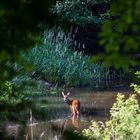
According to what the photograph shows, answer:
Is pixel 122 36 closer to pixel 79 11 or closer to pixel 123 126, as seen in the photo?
pixel 123 126

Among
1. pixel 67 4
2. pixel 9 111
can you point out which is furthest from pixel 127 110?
pixel 67 4

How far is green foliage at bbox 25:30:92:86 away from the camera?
12.7 m

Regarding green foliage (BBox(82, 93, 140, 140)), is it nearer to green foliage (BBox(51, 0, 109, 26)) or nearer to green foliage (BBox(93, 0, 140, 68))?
green foliage (BBox(93, 0, 140, 68))

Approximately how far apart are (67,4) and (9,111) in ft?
46.9

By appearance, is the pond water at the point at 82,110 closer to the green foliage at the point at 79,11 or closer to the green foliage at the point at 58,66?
the green foliage at the point at 58,66

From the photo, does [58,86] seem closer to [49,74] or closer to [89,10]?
[49,74]

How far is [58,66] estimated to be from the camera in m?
12.8

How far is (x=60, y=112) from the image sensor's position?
33.2ft

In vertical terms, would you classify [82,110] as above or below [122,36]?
below

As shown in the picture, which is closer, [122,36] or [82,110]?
[122,36]

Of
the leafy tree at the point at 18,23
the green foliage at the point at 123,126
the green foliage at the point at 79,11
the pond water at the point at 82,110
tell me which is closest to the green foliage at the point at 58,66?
the pond water at the point at 82,110

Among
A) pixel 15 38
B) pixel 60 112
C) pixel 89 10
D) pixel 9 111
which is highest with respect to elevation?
pixel 89 10

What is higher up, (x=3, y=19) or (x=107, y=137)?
(x=3, y=19)

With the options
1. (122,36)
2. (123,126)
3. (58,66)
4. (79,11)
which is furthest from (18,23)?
(79,11)
